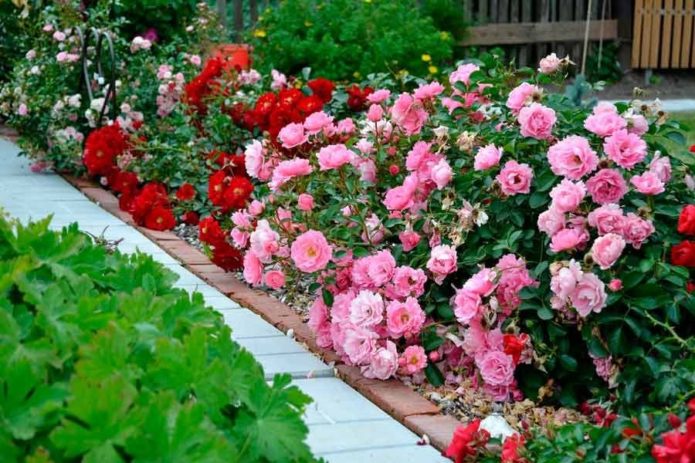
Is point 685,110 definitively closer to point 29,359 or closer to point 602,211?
point 602,211

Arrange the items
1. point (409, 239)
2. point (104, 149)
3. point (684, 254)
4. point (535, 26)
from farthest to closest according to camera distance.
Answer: point (535, 26)
point (104, 149)
point (409, 239)
point (684, 254)

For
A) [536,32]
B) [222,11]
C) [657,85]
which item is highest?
[222,11]

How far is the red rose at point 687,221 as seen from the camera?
2719 mm

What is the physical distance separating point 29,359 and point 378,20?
764 centimetres

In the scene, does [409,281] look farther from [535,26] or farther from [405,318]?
[535,26]

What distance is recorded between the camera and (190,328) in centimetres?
167

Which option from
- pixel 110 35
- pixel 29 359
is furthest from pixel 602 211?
pixel 110 35

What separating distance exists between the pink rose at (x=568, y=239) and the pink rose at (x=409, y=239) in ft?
1.63

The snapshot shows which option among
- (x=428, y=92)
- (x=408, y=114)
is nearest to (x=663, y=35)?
(x=428, y=92)

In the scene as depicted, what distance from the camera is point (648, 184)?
9.54 ft

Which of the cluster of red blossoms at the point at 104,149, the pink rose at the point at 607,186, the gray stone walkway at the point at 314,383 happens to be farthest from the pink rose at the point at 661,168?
the cluster of red blossoms at the point at 104,149

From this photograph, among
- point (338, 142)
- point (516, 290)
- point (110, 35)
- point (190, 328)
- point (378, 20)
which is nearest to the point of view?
point (190, 328)

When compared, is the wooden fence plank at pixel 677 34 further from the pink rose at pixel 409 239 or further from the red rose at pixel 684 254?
the red rose at pixel 684 254

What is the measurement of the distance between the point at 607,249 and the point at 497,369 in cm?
42
